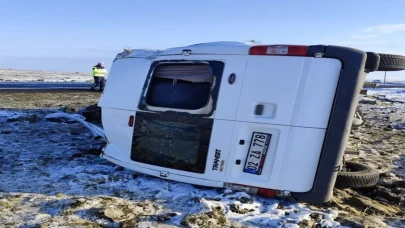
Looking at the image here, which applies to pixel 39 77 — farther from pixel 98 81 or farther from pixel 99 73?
pixel 99 73

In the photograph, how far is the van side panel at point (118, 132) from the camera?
446 centimetres

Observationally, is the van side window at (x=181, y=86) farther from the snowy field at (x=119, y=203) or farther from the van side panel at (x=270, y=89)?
the snowy field at (x=119, y=203)

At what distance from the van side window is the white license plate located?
0.65 m

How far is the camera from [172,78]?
4.33m

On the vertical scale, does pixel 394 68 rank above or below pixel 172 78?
above

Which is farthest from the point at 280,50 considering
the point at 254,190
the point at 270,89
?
the point at 254,190

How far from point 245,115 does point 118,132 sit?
5.46 ft

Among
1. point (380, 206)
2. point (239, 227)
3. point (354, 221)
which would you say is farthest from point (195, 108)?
point (380, 206)

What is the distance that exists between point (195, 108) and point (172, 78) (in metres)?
0.52

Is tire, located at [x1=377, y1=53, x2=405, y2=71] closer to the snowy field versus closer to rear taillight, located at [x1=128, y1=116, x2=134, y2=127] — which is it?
the snowy field

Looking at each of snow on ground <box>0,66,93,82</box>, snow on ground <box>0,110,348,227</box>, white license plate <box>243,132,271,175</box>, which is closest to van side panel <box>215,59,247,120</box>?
white license plate <box>243,132,271,175</box>

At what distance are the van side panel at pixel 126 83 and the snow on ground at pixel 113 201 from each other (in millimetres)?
865

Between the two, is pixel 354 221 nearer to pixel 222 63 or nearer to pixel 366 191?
pixel 366 191

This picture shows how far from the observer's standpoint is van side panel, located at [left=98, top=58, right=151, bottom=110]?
4426mm
